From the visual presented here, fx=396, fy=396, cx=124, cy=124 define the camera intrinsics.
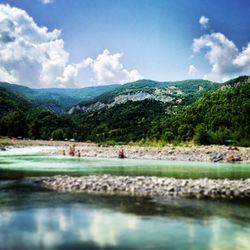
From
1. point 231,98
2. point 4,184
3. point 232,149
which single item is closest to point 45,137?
point 231,98

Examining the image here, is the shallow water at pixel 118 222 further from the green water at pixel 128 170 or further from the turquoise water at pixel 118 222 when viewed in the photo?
the green water at pixel 128 170

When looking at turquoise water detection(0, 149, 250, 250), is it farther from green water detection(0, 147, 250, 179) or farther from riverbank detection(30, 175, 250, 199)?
green water detection(0, 147, 250, 179)

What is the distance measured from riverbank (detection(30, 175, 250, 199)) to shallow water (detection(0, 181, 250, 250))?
1699 millimetres

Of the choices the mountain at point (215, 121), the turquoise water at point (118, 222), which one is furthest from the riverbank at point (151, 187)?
the mountain at point (215, 121)

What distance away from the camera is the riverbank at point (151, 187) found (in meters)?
21.9

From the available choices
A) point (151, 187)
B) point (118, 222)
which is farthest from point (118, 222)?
point (151, 187)

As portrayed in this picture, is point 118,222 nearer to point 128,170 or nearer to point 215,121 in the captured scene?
point 128,170

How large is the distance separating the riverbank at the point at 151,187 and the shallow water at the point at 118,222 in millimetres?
1699

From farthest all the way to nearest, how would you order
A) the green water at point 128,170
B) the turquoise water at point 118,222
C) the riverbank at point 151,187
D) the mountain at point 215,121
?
1. the mountain at point 215,121
2. the green water at point 128,170
3. the riverbank at point 151,187
4. the turquoise water at point 118,222

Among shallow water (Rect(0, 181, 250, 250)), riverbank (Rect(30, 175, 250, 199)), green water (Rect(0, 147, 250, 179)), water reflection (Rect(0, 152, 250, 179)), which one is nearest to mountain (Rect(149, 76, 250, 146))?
green water (Rect(0, 147, 250, 179))

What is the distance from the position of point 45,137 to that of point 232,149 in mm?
141362

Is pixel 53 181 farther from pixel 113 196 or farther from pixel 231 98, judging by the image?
pixel 231 98

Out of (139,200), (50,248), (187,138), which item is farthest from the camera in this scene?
(187,138)

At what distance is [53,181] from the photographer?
2531 cm
